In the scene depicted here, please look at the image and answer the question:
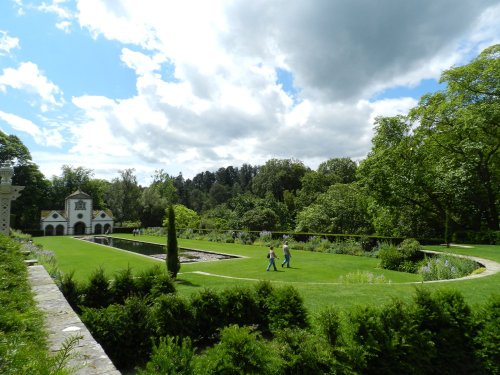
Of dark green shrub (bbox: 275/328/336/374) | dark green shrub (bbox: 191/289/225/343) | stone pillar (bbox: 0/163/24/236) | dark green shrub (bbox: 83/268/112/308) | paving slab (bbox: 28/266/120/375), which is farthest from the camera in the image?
stone pillar (bbox: 0/163/24/236)

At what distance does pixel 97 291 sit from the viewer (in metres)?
7.87

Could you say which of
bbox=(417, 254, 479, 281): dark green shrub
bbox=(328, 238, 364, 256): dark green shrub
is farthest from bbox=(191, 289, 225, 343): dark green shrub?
bbox=(328, 238, 364, 256): dark green shrub

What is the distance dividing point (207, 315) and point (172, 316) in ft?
2.33

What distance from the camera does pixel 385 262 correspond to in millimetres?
15656

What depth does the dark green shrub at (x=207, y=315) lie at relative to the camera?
648cm

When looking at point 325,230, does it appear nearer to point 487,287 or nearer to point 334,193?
point 334,193

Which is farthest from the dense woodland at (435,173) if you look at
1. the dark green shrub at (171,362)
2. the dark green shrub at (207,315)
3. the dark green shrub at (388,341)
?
the dark green shrub at (171,362)

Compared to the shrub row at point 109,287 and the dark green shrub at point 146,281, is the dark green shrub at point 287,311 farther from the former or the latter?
the dark green shrub at point 146,281

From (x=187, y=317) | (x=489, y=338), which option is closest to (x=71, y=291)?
(x=187, y=317)

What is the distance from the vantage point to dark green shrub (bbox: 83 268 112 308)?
772 centimetres

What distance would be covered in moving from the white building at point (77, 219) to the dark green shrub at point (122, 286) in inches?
2034

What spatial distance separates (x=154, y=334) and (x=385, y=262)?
41.6 ft

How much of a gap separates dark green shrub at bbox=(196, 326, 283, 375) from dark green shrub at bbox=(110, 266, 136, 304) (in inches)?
197

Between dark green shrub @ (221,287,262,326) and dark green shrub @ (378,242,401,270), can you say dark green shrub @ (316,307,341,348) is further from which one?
dark green shrub @ (378,242,401,270)
